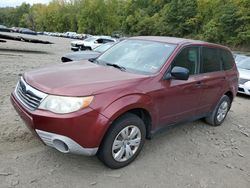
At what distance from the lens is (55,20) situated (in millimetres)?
92250

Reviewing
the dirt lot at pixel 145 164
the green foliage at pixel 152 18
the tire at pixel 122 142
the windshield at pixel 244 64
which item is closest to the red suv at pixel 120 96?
the tire at pixel 122 142

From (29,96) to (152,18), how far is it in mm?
76968

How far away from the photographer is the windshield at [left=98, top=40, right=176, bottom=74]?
413 centimetres

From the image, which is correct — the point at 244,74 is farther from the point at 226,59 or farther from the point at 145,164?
the point at 145,164

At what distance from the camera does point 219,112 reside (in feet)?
18.9

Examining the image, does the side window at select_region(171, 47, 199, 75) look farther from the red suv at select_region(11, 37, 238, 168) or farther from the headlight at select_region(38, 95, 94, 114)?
the headlight at select_region(38, 95, 94, 114)

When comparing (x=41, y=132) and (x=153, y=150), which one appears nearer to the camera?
(x=41, y=132)

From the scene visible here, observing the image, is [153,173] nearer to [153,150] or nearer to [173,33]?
[153,150]

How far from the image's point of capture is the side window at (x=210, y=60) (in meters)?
4.90

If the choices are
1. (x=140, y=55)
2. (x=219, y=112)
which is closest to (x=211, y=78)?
(x=219, y=112)

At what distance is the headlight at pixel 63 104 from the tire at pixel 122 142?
540mm

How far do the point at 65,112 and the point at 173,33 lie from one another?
6954cm

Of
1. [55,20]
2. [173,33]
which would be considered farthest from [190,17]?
[55,20]

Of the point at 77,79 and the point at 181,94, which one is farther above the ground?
the point at 77,79
